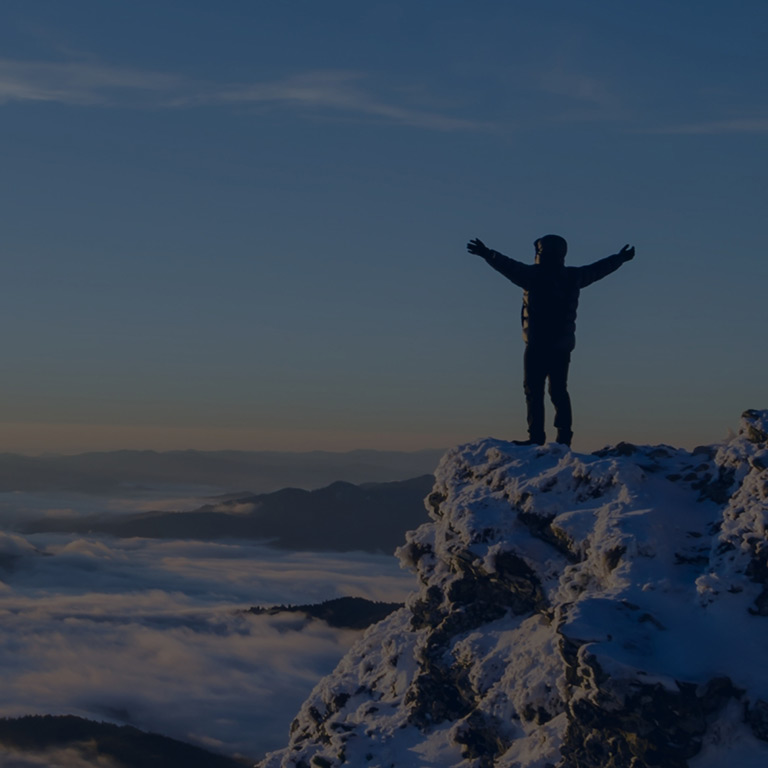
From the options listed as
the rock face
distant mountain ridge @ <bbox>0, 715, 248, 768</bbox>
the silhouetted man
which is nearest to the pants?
the silhouetted man

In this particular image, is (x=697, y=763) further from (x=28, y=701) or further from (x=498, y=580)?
(x=28, y=701)

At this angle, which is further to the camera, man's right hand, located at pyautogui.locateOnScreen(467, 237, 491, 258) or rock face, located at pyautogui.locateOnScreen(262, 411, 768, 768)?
man's right hand, located at pyautogui.locateOnScreen(467, 237, 491, 258)

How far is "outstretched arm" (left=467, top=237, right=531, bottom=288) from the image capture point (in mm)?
24000

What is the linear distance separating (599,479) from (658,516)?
1.83m

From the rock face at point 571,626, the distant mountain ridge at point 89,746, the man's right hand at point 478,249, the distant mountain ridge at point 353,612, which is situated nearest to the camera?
the rock face at point 571,626

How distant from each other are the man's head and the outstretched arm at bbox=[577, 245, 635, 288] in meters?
0.57

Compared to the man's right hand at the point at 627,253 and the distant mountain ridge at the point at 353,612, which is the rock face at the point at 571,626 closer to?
the man's right hand at the point at 627,253

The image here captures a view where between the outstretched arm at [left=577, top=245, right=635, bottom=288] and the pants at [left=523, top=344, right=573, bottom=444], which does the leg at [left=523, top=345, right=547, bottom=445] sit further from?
the outstretched arm at [left=577, top=245, right=635, bottom=288]

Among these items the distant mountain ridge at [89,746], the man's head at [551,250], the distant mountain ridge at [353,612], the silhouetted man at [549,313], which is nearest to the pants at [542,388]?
the silhouetted man at [549,313]

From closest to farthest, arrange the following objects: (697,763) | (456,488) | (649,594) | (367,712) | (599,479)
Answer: (697,763) → (649,594) → (599,479) → (367,712) → (456,488)

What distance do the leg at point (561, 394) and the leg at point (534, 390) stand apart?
0.23 m

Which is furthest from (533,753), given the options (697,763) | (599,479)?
(599,479)

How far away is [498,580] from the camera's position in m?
20.8

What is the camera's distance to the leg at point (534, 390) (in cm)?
2466
